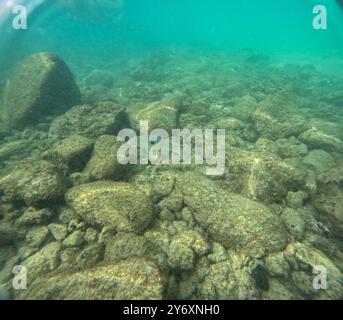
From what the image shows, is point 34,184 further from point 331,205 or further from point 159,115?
point 331,205

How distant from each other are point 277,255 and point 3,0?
15.7 metres

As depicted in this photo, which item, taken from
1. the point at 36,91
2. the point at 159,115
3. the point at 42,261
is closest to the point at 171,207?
the point at 42,261

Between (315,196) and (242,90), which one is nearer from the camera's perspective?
(315,196)

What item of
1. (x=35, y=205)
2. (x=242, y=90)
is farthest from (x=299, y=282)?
(x=242, y=90)

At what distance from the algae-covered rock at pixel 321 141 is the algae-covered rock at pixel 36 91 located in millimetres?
8216

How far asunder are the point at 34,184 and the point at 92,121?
2972 millimetres

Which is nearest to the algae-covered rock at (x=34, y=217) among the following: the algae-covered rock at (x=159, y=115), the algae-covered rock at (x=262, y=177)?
the algae-covered rock at (x=262, y=177)

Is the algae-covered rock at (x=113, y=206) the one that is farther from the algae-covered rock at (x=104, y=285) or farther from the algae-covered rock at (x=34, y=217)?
the algae-covered rock at (x=104, y=285)

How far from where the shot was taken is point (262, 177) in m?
4.61

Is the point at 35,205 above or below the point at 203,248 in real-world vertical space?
above

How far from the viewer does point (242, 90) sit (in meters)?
11.9

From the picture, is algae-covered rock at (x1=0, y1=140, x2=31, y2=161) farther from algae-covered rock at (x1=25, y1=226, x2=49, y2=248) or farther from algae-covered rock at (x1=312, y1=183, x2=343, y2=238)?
algae-covered rock at (x1=312, y1=183, x2=343, y2=238)
